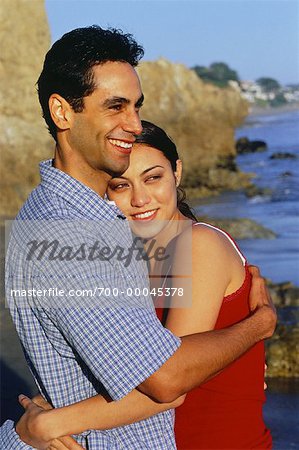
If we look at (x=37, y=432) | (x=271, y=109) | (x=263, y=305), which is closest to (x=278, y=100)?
(x=271, y=109)

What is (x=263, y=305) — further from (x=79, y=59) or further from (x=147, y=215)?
(x=79, y=59)

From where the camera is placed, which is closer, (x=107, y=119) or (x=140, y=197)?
(x=107, y=119)

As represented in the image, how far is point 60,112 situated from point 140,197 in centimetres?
75

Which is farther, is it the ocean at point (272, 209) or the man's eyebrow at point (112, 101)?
the ocean at point (272, 209)

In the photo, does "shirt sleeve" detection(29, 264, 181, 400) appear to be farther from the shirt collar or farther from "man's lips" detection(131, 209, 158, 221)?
"man's lips" detection(131, 209, 158, 221)

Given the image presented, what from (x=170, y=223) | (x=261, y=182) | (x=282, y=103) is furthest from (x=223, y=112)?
(x=282, y=103)

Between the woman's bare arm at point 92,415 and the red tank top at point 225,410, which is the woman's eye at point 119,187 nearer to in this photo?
the red tank top at point 225,410

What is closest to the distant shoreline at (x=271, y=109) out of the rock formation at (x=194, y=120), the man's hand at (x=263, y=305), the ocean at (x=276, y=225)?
the ocean at (x=276, y=225)

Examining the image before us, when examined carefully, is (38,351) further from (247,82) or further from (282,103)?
(247,82)

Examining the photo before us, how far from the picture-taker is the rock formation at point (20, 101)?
1617 cm

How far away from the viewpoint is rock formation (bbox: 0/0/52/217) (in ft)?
53.1

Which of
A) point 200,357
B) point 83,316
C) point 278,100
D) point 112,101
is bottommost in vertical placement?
point 200,357

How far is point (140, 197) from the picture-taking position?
312 centimetres

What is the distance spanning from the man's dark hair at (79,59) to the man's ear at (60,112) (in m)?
0.01
